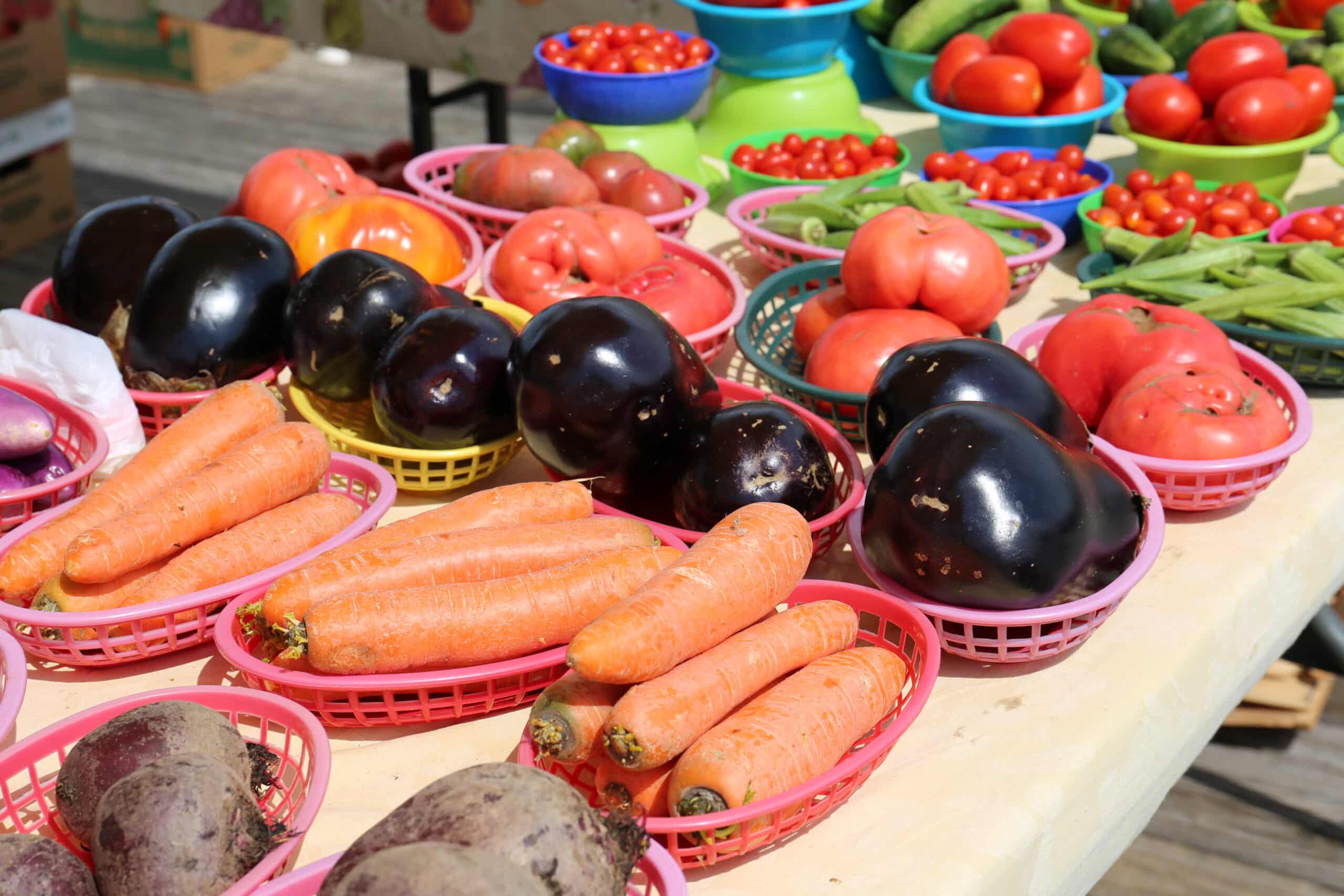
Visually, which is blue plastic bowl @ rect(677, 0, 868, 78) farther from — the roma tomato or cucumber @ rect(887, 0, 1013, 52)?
the roma tomato

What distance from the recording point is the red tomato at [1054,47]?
8.46 feet

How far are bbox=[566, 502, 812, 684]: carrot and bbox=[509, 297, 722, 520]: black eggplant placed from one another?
0.21 m

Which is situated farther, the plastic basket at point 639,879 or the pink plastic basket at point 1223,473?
the pink plastic basket at point 1223,473

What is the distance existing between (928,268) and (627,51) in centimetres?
119

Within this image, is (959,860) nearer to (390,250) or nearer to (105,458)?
(105,458)

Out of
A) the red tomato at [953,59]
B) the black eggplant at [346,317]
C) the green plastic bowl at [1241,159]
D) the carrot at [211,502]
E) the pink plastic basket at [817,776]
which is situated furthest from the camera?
the red tomato at [953,59]

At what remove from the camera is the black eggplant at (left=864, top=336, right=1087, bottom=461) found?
1350 mm

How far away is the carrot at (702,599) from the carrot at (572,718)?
0.03 metres

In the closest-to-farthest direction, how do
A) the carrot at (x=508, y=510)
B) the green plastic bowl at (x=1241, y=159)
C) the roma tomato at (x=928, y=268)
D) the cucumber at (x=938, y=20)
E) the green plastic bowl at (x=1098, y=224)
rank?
the carrot at (x=508, y=510) → the roma tomato at (x=928, y=268) → the green plastic bowl at (x=1098, y=224) → the green plastic bowl at (x=1241, y=159) → the cucumber at (x=938, y=20)

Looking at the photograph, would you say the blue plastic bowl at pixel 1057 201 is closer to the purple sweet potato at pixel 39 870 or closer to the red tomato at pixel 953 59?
the red tomato at pixel 953 59

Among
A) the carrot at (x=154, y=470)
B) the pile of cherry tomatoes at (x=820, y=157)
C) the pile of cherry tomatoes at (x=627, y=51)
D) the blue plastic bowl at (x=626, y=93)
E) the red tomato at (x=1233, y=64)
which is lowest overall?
the carrot at (x=154, y=470)

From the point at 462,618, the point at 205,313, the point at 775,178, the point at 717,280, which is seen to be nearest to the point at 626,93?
the point at 775,178

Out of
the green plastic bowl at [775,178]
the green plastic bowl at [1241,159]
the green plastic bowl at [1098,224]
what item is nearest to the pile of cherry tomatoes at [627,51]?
the green plastic bowl at [775,178]

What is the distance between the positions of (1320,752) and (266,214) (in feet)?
9.08
